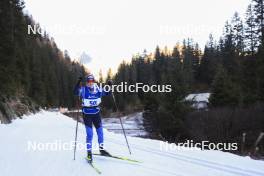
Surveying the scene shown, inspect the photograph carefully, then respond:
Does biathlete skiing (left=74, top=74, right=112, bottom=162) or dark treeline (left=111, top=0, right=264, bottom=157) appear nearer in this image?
biathlete skiing (left=74, top=74, right=112, bottom=162)

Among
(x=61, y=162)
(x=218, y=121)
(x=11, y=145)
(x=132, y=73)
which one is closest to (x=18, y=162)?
(x=61, y=162)

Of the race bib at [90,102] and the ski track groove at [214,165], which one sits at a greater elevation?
the race bib at [90,102]

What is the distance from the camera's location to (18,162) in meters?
8.99

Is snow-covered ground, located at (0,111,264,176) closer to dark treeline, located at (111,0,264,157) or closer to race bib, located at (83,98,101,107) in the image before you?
race bib, located at (83,98,101,107)

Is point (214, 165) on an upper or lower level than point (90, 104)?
lower

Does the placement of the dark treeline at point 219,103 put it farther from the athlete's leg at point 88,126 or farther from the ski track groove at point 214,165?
the athlete's leg at point 88,126
